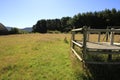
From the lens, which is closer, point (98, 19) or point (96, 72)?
point (96, 72)

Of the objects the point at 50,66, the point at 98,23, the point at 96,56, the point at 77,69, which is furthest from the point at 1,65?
the point at 98,23

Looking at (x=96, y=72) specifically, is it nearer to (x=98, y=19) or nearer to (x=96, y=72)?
(x=96, y=72)

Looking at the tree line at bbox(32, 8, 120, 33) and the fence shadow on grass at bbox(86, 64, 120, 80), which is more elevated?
the tree line at bbox(32, 8, 120, 33)

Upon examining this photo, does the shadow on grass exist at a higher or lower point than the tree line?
lower

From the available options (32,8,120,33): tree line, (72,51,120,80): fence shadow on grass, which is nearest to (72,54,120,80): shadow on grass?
(72,51,120,80): fence shadow on grass

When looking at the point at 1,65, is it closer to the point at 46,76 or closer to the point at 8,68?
the point at 8,68

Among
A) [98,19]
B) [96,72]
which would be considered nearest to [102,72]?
[96,72]

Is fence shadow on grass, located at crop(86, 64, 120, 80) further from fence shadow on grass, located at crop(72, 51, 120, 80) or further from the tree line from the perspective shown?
the tree line

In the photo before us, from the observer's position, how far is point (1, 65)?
8312 millimetres

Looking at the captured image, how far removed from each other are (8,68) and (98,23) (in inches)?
2072

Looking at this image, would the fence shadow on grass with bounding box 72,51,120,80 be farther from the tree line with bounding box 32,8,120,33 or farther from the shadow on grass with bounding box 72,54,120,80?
the tree line with bounding box 32,8,120,33

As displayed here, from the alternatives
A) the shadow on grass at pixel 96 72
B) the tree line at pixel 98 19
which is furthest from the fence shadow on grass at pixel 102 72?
the tree line at pixel 98 19

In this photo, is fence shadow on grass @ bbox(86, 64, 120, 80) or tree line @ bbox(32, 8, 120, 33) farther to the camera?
tree line @ bbox(32, 8, 120, 33)

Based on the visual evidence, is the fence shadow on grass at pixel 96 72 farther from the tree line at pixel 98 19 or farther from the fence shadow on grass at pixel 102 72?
the tree line at pixel 98 19
